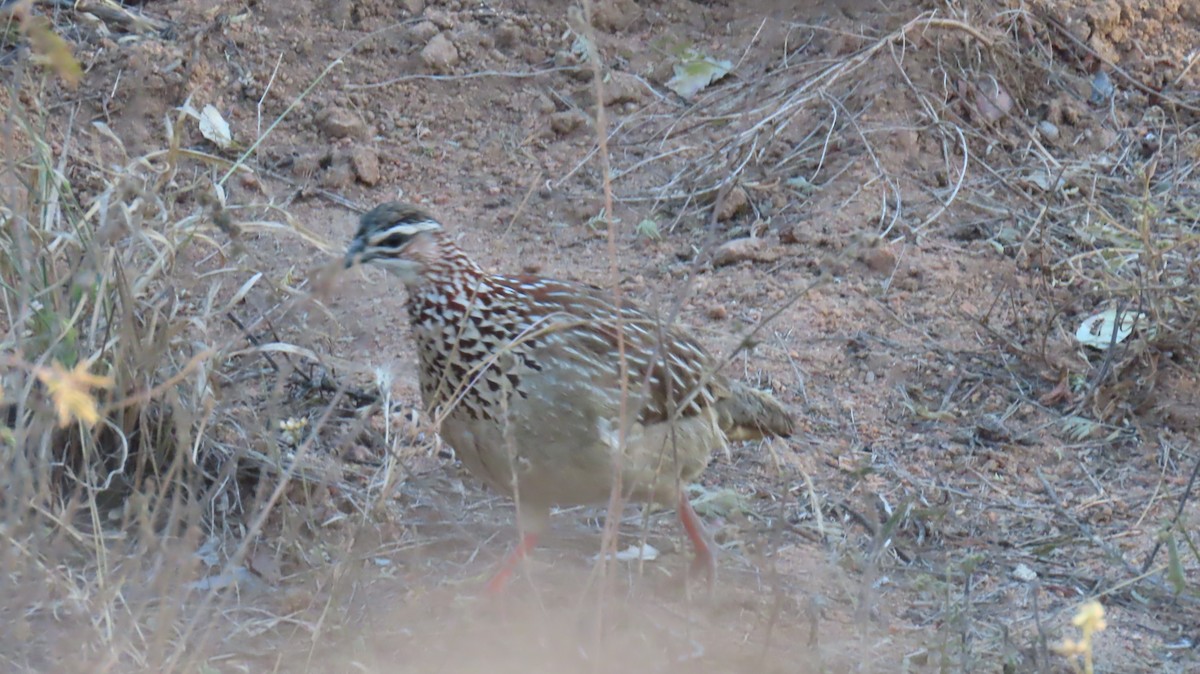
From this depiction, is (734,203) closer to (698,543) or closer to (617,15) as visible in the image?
(617,15)

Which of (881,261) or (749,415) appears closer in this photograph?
(749,415)

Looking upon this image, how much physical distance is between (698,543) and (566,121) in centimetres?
353

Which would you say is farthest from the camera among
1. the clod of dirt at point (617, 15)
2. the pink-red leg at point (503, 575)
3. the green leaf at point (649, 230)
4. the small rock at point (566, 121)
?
the clod of dirt at point (617, 15)

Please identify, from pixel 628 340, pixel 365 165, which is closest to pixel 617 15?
pixel 365 165

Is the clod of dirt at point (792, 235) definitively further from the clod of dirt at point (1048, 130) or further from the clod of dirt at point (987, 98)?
the clod of dirt at point (1048, 130)

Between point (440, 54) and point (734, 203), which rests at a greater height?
point (440, 54)

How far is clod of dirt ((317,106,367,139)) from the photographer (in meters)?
7.60

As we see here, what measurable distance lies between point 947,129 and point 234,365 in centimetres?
392

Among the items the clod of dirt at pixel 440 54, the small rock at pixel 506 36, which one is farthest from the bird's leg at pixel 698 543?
the small rock at pixel 506 36

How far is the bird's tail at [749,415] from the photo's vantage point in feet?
16.4

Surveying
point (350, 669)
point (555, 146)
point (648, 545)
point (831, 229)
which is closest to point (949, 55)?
point (831, 229)

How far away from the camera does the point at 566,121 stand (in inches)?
307

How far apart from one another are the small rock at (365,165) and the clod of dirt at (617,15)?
1685 millimetres

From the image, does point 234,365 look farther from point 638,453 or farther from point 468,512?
point 638,453
